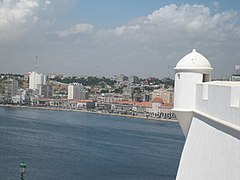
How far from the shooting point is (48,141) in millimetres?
36219

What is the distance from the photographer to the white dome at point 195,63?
3781 millimetres

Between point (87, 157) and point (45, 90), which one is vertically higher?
point (45, 90)

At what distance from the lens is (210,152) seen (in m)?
3.05

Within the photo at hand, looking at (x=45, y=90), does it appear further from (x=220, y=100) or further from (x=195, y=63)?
(x=220, y=100)

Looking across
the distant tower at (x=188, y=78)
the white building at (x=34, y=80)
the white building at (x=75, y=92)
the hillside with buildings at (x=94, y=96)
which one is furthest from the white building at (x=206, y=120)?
the white building at (x=34, y=80)

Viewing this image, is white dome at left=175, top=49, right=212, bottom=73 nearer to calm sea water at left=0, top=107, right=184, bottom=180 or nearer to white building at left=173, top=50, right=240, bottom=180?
white building at left=173, top=50, right=240, bottom=180

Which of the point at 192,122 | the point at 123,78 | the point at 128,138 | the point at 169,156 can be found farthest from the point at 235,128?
the point at 123,78

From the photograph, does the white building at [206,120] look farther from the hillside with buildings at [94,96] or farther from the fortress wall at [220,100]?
the hillside with buildings at [94,96]

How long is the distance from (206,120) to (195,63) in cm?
66

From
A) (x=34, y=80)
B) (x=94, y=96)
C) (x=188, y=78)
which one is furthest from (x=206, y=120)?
(x=34, y=80)

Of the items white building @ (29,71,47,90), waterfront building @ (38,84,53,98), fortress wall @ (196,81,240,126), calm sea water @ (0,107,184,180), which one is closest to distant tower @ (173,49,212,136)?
fortress wall @ (196,81,240,126)

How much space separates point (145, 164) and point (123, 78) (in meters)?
139

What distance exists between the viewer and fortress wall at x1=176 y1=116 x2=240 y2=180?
2.54 m

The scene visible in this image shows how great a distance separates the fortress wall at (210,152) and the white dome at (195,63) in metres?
0.41
